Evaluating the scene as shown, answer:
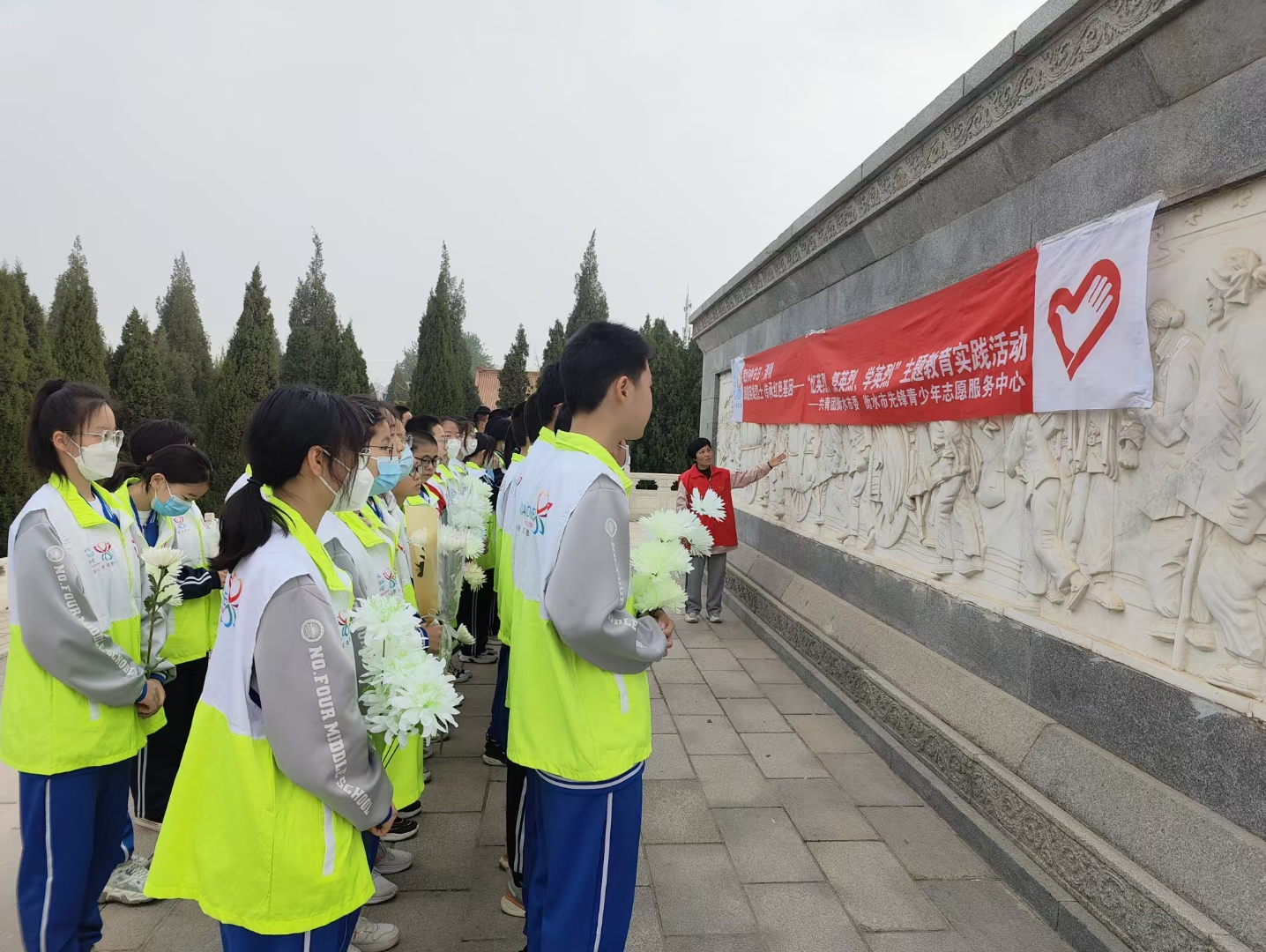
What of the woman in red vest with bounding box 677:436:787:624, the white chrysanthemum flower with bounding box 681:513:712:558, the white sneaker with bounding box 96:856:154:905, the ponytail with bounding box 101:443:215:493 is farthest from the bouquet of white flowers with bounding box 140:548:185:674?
the woman in red vest with bounding box 677:436:787:624

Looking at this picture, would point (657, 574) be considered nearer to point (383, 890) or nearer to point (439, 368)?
point (383, 890)

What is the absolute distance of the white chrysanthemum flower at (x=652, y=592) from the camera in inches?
80.8

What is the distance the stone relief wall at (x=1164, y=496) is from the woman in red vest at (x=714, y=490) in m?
2.67

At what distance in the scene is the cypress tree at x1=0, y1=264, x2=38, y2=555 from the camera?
30.7ft

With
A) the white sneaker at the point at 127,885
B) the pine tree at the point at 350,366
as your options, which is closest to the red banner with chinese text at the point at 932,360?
the white sneaker at the point at 127,885

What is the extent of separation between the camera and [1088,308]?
3.04m

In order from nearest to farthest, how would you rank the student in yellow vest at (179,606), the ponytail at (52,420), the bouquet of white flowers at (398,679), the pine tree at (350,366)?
the bouquet of white flowers at (398,679) < the ponytail at (52,420) < the student in yellow vest at (179,606) < the pine tree at (350,366)

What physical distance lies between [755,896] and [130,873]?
7.52ft

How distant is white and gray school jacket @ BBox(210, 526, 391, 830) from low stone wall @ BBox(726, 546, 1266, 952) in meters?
2.44

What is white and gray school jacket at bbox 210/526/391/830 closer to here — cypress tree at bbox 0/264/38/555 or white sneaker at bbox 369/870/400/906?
white sneaker at bbox 369/870/400/906

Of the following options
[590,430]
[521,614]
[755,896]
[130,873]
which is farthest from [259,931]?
[755,896]

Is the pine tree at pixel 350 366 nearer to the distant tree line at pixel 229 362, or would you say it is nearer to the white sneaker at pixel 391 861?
the distant tree line at pixel 229 362

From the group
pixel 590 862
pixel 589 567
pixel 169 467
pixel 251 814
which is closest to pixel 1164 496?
pixel 589 567

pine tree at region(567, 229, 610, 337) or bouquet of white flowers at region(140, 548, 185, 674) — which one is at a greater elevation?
pine tree at region(567, 229, 610, 337)
